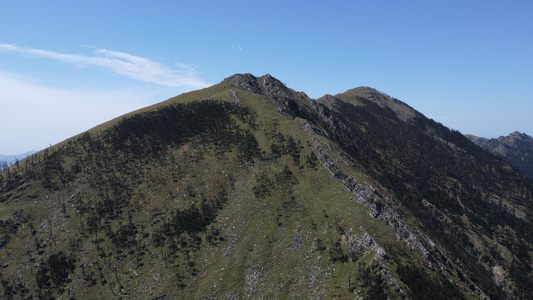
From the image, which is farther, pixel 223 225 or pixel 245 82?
pixel 245 82

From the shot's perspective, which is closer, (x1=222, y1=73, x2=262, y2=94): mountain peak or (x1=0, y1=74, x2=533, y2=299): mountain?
(x1=0, y1=74, x2=533, y2=299): mountain

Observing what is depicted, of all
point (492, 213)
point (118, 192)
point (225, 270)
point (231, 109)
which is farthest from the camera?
point (492, 213)

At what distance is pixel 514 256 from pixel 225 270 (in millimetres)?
141759

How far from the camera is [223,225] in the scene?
246 ft

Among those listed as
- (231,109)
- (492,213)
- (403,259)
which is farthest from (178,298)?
(492,213)

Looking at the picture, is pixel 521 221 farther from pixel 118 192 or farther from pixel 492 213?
pixel 118 192

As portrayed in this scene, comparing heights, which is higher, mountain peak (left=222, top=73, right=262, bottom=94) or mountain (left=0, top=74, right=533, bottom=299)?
mountain peak (left=222, top=73, right=262, bottom=94)

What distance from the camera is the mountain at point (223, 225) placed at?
5706 cm

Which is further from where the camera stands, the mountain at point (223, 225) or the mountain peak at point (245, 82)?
the mountain peak at point (245, 82)

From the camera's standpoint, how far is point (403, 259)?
5594 cm

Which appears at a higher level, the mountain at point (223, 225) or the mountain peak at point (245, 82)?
the mountain peak at point (245, 82)

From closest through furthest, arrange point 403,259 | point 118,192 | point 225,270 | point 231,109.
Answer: point 403,259
point 225,270
point 118,192
point 231,109

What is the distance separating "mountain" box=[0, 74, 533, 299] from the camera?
2247 inches

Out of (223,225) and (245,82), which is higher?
(245,82)
